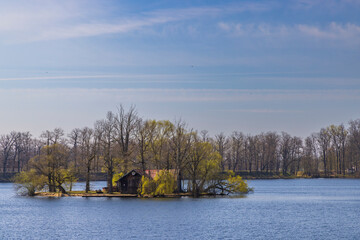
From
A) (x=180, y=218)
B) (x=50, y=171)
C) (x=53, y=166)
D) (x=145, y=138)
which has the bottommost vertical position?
(x=180, y=218)

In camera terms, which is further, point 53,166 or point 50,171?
point 53,166

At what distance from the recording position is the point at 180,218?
2116 inches

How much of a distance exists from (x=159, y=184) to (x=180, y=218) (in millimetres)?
21869

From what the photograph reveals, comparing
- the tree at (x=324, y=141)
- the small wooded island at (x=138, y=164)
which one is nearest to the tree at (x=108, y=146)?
the small wooded island at (x=138, y=164)

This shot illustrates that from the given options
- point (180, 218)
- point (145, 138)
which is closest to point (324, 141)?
point (145, 138)

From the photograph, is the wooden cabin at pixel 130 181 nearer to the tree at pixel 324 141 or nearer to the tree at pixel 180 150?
the tree at pixel 180 150

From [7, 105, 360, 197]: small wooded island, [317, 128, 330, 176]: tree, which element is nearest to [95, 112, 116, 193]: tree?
[7, 105, 360, 197]: small wooded island

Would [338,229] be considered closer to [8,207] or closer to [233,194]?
[233,194]

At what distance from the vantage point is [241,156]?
16988 cm

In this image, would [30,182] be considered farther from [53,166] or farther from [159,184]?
[159,184]

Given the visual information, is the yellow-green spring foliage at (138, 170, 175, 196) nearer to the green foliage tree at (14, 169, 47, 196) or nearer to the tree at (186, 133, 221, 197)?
the tree at (186, 133, 221, 197)

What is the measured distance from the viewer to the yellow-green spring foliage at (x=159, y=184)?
75062mm

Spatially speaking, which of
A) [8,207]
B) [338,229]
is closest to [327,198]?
[338,229]

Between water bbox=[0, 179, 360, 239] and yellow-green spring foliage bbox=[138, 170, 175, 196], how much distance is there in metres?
3.55
